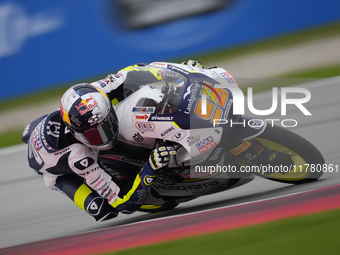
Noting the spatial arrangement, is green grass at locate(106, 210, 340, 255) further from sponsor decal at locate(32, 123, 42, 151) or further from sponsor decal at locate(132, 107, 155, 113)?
sponsor decal at locate(32, 123, 42, 151)

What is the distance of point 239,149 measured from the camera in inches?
124

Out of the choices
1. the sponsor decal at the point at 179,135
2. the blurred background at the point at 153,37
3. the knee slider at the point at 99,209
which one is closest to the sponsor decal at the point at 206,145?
the sponsor decal at the point at 179,135

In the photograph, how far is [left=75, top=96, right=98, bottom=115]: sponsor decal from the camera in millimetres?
3012

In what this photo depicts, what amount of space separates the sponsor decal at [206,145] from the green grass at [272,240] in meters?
0.55

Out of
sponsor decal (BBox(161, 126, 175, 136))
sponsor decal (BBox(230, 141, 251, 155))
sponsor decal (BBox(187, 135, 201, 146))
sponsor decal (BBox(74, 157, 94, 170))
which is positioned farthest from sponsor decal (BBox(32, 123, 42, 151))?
sponsor decal (BBox(230, 141, 251, 155))

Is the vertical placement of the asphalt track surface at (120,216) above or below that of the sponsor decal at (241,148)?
below

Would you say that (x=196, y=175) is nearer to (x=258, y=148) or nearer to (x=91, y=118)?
(x=258, y=148)

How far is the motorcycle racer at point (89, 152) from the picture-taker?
302 cm

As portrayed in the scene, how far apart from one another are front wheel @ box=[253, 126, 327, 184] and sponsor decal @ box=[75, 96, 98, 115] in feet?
4.05

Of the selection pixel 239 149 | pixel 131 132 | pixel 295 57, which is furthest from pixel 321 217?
pixel 295 57

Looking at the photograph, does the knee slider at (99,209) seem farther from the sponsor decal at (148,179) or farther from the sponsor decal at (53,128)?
the sponsor decal at (53,128)

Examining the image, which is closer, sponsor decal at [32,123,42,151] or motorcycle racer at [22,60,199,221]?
motorcycle racer at [22,60,199,221]

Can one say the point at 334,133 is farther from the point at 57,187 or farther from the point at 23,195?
the point at 23,195

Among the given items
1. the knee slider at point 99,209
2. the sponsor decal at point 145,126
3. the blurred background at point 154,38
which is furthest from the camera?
the blurred background at point 154,38
